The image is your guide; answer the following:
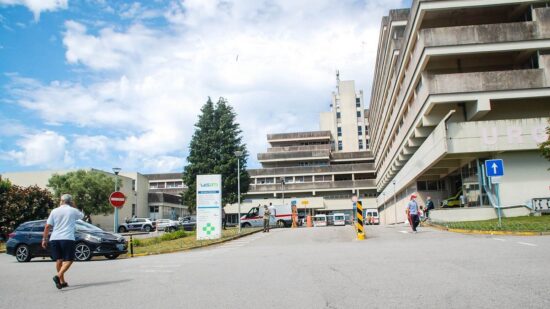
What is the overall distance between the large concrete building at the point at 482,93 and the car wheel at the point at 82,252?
1955 cm

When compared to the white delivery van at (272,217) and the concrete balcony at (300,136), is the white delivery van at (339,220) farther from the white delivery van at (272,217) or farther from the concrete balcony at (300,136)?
the concrete balcony at (300,136)

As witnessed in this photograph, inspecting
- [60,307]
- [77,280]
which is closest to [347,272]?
[60,307]

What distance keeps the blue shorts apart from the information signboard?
1339 cm

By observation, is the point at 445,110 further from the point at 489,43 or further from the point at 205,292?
the point at 205,292

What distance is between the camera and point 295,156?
289ft

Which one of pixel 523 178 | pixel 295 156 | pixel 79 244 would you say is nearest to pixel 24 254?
pixel 79 244

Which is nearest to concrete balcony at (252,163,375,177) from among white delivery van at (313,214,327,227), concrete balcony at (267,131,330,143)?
concrete balcony at (267,131,330,143)

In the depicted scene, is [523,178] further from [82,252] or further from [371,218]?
[371,218]

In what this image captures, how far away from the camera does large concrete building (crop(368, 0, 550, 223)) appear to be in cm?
2536

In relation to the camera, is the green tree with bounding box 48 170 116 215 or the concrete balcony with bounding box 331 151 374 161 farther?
the concrete balcony with bounding box 331 151 374 161

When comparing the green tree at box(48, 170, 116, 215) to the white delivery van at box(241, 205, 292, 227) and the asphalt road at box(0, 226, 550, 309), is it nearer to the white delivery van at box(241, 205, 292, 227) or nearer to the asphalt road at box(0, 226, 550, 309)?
the white delivery van at box(241, 205, 292, 227)

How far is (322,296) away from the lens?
6.54 meters

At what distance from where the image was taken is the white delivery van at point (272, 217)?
4382cm

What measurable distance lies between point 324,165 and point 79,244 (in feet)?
240
